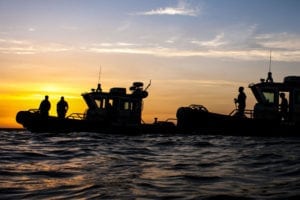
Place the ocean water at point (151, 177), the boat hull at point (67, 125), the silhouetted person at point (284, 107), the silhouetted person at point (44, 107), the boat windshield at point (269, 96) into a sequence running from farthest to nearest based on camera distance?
the silhouetted person at point (44, 107), the boat hull at point (67, 125), the boat windshield at point (269, 96), the silhouetted person at point (284, 107), the ocean water at point (151, 177)

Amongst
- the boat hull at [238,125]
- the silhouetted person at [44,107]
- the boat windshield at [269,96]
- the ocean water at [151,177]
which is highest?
the boat windshield at [269,96]

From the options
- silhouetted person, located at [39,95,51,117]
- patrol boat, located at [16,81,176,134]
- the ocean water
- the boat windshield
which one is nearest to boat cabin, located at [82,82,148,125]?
patrol boat, located at [16,81,176,134]

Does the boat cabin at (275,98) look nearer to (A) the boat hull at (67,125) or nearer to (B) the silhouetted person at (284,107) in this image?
(B) the silhouetted person at (284,107)

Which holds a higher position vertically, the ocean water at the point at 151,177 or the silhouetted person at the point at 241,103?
the silhouetted person at the point at 241,103

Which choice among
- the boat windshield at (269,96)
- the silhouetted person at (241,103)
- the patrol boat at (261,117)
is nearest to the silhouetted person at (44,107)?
the patrol boat at (261,117)

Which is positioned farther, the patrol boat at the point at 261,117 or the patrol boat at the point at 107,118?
the patrol boat at the point at 107,118

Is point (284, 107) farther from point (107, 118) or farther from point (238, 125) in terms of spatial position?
point (107, 118)

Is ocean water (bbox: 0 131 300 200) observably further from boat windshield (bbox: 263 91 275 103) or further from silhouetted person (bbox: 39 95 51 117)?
silhouetted person (bbox: 39 95 51 117)

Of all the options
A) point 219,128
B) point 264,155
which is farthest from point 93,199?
point 219,128

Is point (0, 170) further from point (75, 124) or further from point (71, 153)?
point (75, 124)

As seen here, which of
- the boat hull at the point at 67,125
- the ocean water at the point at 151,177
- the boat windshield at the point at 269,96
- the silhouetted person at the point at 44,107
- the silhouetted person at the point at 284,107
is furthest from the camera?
the silhouetted person at the point at 44,107

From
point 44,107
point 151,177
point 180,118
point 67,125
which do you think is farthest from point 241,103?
point 151,177

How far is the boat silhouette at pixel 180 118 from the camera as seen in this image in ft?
65.4

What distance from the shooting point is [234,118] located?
20078 millimetres
